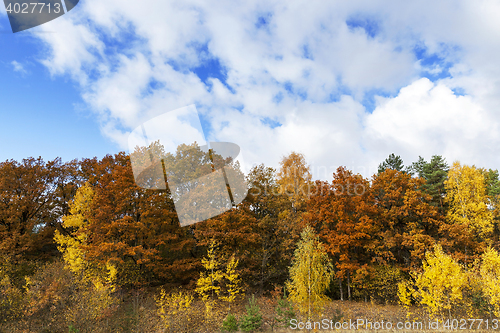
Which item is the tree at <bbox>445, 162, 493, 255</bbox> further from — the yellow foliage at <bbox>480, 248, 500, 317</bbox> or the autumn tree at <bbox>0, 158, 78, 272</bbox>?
the autumn tree at <bbox>0, 158, 78, 272</bbox>

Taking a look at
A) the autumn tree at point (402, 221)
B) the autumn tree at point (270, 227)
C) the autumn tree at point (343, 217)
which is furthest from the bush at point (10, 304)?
the autumn tree at point (402, 221)

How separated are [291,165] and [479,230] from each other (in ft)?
66.5

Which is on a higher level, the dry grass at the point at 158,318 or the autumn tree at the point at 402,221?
the autumn tree at the point at 402,221

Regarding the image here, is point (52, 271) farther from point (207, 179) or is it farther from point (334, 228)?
point (334, 228)

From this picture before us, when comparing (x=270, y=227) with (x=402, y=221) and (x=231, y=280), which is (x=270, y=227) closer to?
(x=231, y=280)

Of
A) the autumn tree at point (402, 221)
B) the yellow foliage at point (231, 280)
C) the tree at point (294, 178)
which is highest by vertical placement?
the tree at point (294, 178)

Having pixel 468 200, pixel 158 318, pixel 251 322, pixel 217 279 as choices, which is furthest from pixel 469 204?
pixel 158 318

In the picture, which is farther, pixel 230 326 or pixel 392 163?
pixel 392 163

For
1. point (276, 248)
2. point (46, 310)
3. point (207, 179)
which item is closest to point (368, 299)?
point (276, 248)

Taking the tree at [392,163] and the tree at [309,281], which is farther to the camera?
the tree at [392,163]

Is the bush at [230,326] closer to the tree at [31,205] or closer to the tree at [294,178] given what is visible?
the tree at [294,178]

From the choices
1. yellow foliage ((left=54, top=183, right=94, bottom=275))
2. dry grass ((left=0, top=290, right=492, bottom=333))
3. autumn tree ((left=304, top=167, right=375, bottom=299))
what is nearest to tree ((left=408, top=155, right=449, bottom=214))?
autumn tree ((left=304, top=167, right=375, bottom=299))

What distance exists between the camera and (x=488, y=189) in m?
37.7

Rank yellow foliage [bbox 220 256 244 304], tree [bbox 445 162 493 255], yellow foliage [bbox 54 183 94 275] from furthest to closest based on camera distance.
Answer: tree [bbox 445 162 493 255]
yellow foliage [bbox 54 183 94 275]
yellow foliage [bbox 220 256 244 304]
